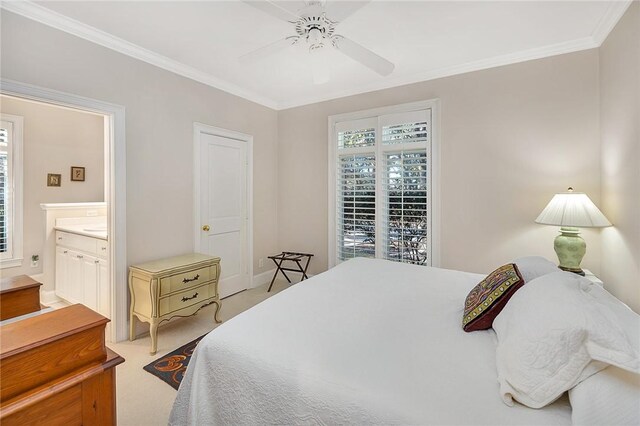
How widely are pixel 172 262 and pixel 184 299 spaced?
397 mm

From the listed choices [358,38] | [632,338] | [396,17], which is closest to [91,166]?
[358,38]

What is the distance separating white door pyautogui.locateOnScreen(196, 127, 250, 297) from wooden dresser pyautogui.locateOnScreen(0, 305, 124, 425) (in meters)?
2.55

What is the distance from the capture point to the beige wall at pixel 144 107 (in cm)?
225

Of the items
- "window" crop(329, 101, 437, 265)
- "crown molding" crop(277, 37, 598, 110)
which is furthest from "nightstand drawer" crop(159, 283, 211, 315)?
"crown molding" crop(277, 37, 598, 110)

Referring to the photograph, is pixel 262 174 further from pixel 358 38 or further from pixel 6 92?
pixel 6 92

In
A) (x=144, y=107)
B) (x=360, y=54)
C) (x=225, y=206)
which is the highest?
(x=360, y=54)

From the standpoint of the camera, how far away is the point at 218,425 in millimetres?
1260

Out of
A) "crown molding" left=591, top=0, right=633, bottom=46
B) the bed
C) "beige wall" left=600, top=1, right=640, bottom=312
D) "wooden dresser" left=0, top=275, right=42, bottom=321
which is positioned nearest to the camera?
the bed

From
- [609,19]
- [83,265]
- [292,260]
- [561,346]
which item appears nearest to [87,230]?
[83,265]

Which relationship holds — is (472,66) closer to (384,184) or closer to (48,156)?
(384,184)

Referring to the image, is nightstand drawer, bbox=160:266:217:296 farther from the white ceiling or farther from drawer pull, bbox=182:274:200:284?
the white ceiling

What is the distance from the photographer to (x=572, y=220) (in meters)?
2.35

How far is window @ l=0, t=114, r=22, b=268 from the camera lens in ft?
11.7

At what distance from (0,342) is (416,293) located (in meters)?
1.89
